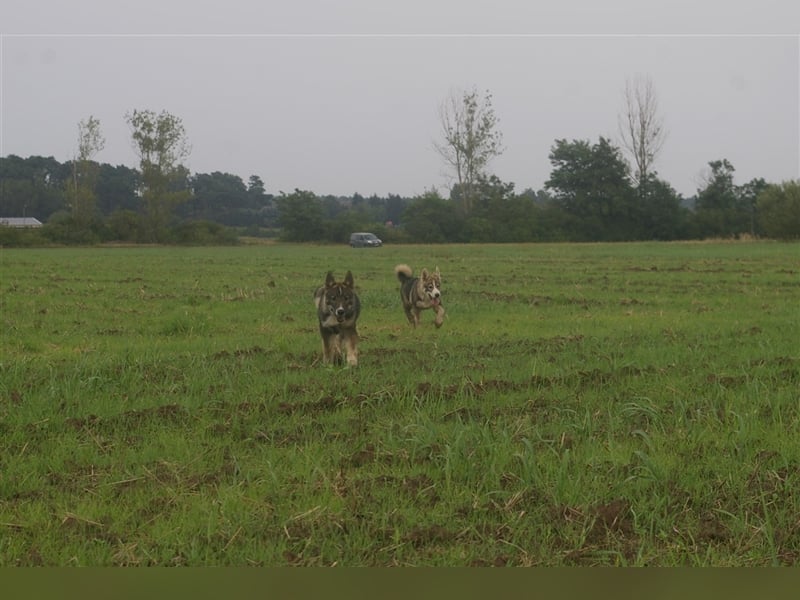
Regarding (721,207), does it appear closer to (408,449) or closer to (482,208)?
(482,208)

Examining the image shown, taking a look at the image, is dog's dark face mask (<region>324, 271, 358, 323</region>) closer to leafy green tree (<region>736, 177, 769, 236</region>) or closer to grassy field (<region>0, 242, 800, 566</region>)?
grassy field (<region>0, 242, 800, 566</region>)

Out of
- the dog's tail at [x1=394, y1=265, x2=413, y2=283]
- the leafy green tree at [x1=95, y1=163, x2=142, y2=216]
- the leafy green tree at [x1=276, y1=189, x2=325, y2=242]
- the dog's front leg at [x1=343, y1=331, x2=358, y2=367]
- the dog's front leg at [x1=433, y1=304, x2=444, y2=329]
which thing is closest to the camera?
the dog's front leg at [x1=343, y1=331, x2=358, y2=367]

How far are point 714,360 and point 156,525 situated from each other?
657cm

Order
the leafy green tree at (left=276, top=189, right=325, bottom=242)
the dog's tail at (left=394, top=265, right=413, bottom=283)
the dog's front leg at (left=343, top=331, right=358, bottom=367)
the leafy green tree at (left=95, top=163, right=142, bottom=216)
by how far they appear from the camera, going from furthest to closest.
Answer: the leafy green tree at (left=95, top=163, right=142, bottom=216) < the leafy green tree at (left=276, top=189, right=325, bottom=242) < the dog's tail at (left=394, top=265, right=413, bottom=283) < the dog's front leg at (left=343, top=331, right=358, bottom=367)

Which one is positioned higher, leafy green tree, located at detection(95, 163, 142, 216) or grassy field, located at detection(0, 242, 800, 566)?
leafy green tree, located at detection(95, 163, 142, 216)

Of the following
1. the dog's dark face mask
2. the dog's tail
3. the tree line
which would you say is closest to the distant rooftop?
the tree line

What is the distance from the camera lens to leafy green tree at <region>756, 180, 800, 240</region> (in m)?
59.2

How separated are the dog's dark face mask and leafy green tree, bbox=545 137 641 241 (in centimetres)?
7031

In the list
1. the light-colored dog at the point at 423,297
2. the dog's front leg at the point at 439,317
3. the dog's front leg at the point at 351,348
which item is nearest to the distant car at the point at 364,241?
the light-colored dog at the point at 423,297

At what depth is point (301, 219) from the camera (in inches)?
3182

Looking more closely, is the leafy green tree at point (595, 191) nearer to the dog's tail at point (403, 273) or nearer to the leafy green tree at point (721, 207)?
the leafy green tree at point (721, 207)

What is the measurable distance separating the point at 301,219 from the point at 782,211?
4772 cm

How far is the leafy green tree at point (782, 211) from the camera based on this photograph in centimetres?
5925

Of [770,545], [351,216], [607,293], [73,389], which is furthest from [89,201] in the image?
[770,545]
